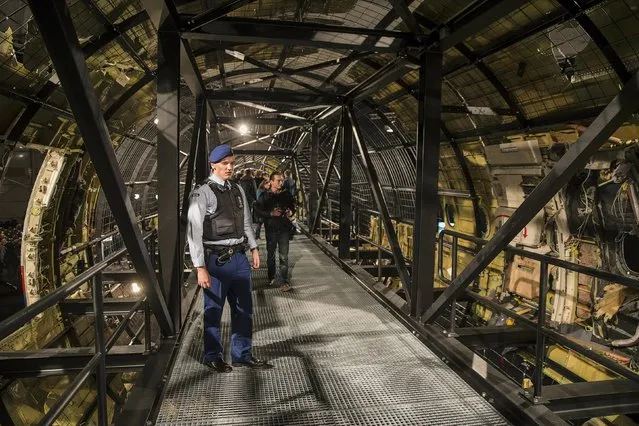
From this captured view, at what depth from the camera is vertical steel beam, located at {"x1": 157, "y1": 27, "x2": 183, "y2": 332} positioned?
4.27 m

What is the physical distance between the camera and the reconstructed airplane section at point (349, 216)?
3.30 m

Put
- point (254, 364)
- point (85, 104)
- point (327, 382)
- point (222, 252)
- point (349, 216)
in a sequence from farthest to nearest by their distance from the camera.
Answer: point (349, 216), point (254, 364), point (222, 252), point (327, 382), point (85, 104)

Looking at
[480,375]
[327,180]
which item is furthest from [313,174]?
[480,375]

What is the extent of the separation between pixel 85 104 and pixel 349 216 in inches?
247

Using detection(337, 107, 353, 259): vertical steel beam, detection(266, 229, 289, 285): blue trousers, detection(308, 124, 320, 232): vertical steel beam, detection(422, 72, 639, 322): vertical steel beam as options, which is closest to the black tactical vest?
detection(422, 72, 639, 322): vertical steel beam

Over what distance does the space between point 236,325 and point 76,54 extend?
2741 mm

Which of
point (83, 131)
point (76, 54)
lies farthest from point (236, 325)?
point (76, 54)

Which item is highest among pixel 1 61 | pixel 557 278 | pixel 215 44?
pixel 215 44

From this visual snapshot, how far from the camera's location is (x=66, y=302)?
7.62 meters

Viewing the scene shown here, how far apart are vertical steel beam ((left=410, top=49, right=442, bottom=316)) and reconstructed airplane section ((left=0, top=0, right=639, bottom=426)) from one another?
0.02 m

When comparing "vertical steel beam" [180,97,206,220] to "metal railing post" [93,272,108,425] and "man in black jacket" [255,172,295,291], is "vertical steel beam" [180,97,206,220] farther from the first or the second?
"metal railing post" [93,272,108,425]

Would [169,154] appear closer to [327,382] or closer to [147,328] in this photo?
[147,328]

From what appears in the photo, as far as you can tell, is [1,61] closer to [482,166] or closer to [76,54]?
[76,54]

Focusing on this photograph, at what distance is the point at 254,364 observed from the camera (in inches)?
161
